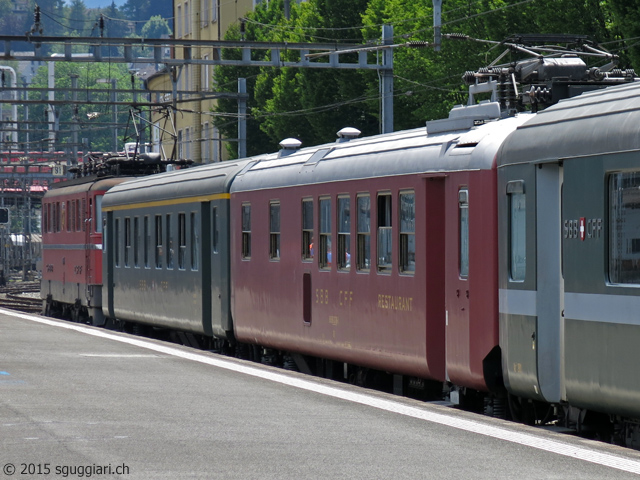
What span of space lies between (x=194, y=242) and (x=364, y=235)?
24.3 feet

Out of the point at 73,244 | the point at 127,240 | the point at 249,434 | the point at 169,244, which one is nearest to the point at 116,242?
the point at 127,240

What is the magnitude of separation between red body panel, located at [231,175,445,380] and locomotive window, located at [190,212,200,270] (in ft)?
6.19

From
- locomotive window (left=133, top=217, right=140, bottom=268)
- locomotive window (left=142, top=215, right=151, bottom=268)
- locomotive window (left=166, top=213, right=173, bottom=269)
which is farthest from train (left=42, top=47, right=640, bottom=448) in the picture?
locomotive window (left=133, top=217, right=140, bottom=268)

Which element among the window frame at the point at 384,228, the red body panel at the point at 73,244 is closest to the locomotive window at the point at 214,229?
the window frame at the point at 384,228

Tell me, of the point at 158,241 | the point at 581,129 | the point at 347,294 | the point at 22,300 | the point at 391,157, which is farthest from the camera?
the point at 22,300

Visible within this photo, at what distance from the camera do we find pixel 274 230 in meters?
18.3

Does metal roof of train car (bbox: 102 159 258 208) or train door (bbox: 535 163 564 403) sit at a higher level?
metal roof of train car (bbox: 102 159 258 208)

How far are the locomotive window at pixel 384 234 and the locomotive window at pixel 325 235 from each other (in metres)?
1.56

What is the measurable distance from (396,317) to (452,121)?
2090 mm

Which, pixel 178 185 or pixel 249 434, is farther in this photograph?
pixel 178 185

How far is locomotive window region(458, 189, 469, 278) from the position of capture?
12.7 meters

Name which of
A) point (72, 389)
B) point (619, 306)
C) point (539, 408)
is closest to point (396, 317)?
point (539, 408)

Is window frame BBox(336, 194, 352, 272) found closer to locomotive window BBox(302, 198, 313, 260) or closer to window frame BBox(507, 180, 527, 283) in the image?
locomotive window BBox(302, 198, 313, 260)

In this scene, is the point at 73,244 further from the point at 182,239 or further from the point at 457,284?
the point at 457,284
